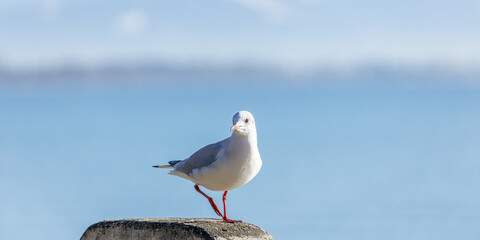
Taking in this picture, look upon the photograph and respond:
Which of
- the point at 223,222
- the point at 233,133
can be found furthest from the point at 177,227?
the point at 233,133

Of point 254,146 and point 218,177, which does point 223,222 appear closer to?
point 218,177

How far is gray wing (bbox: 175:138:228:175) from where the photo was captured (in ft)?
15.8

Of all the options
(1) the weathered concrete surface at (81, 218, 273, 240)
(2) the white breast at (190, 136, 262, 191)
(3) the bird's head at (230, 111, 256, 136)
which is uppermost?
(3) the bird's head at (230, 111, 256, 136)

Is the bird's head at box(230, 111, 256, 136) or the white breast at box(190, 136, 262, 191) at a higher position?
the bird's head at box(230, 111, 256, 136)

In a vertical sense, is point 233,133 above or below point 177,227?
above

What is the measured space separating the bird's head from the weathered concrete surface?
0.75 metres

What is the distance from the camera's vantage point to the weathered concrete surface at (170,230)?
4305mm

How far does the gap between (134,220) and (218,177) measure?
0.74 m

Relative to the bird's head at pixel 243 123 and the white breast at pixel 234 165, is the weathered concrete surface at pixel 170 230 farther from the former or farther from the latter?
the bird's head at pixel 243 123

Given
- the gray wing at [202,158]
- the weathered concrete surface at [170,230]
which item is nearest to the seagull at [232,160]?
the gray wing at [202,158]

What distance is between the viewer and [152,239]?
4391mm

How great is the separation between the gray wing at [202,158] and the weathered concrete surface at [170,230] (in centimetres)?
47

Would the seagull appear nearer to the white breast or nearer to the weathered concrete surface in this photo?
the white breast

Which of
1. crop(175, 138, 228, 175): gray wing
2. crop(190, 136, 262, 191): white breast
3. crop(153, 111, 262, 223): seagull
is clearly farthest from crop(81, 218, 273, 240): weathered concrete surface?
crop(175, 138, 228, 175): gray wing
